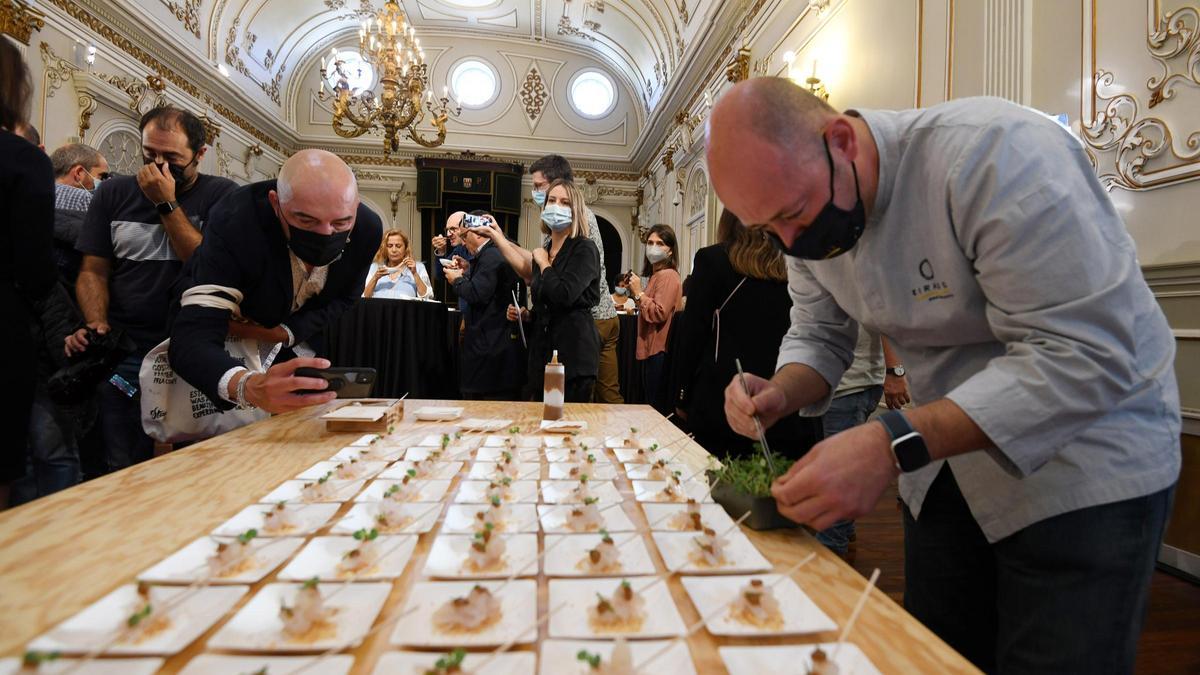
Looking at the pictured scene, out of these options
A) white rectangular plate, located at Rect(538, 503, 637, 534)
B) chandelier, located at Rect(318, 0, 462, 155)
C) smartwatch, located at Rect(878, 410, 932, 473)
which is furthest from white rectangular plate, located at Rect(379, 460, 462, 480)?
chandelier, located at Rect(318, 0, 462, 155)

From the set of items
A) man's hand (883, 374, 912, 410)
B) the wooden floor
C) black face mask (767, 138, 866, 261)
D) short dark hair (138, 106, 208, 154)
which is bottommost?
the wooden floor

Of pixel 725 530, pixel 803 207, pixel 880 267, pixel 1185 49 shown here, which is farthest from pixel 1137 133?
pixel 725 530

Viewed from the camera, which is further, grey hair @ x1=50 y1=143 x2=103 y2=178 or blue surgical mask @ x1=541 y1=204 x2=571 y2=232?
grey hair @ x1=50 y1=143 x2=103 y2=178

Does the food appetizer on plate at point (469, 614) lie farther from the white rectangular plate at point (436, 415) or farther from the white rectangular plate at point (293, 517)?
the white rectangular plate at point (436, 415)

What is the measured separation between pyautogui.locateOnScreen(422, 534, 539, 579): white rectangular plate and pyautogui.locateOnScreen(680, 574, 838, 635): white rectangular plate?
21 cm

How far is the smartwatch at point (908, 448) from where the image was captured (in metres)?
0.75

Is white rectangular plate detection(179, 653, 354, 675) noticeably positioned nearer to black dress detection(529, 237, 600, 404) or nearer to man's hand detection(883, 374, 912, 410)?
black dress detection(529, 237, 600, 404)

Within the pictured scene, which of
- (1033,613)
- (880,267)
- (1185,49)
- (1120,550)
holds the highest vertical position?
(1185,49)

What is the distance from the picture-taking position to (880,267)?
98cm

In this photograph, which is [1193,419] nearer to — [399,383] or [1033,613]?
[1033,613]

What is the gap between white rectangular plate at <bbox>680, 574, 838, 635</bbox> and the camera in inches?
25.1

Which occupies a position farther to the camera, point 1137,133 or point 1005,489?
point 1137,133

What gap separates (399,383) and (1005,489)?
4209 millimetres

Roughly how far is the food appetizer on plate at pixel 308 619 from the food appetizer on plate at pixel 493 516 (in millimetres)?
259
